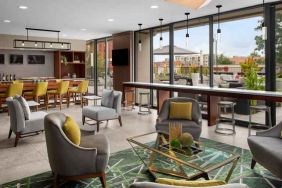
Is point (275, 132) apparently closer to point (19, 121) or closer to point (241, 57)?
point (241, 57)

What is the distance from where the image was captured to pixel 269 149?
3.03 metres

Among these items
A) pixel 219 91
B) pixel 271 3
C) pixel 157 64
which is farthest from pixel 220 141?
pixel 157 64

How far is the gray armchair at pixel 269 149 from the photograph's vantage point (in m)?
2.85

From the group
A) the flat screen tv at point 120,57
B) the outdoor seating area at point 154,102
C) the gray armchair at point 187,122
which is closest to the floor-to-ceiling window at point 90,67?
the outdoor seating area at point 154,102

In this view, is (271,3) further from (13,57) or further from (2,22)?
(13,57)

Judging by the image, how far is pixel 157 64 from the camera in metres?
9.09

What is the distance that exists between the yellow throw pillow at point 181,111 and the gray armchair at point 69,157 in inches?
79.8

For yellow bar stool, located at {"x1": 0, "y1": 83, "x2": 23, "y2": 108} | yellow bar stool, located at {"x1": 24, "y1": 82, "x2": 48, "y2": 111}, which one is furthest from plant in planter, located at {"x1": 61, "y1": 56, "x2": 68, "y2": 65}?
yellow bar stool, located at {"x1": 0, "y1": 83, "x2": 23, "y2": 108}

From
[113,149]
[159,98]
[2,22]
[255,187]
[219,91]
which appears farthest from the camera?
[2,22]

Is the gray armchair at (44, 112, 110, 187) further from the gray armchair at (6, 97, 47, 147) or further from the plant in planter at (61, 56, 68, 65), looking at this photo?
the plant in planter at (61, 56, 68, 65)

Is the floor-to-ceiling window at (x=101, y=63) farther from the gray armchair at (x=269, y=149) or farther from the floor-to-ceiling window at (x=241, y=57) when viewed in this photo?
the gray armchair at (x=269, y=149)

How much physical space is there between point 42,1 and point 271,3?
16.6 feet

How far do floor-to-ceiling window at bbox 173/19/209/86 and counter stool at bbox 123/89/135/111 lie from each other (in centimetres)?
175

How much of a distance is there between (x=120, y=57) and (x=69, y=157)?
24.2ft
